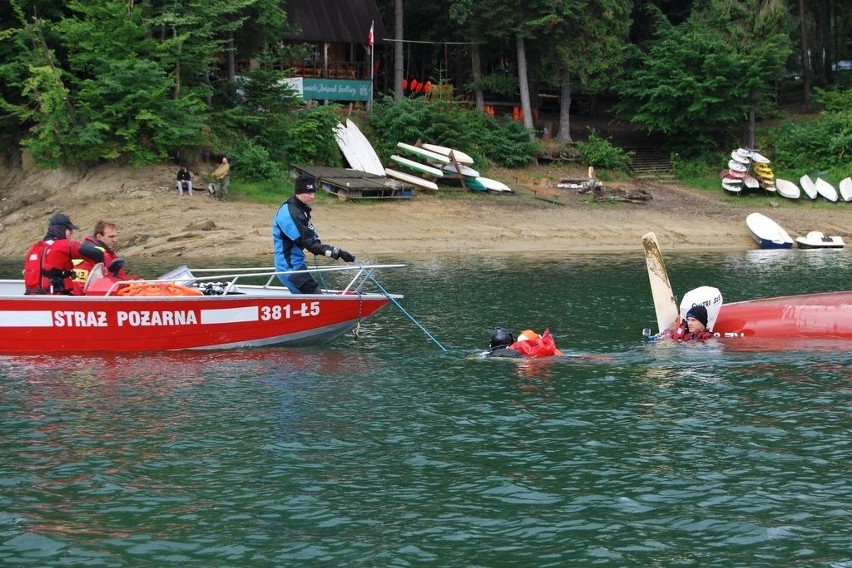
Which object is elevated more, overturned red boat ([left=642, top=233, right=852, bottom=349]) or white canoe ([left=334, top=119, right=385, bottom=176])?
white canoe ([left=334, top=119, right=385, bottom=176])

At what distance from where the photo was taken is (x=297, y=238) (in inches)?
621

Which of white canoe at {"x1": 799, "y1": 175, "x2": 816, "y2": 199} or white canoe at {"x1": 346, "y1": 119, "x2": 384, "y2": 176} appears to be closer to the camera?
white canoe at {"x1": 346, "y1": 119, "x2": 384, "y2": 176}

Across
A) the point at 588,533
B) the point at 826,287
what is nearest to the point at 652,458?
the point at 588,533

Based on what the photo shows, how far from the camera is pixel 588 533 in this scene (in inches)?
345

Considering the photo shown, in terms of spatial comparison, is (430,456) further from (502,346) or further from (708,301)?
(708,301)

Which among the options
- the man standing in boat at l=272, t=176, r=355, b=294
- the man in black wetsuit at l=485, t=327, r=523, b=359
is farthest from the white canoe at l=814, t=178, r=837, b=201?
the man standing in boat at l=272, t=176, r=355, b=294

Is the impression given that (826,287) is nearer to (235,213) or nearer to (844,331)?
(844,331)

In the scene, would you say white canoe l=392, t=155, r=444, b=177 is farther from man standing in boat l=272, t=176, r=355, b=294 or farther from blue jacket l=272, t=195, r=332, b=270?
blue jacket l=272, t=195, r=332, b=270

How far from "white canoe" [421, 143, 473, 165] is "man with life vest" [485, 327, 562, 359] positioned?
2533 cm

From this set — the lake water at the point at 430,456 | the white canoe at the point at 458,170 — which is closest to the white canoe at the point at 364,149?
the white canoe at the point at 458,170

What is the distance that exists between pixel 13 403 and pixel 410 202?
2519cm

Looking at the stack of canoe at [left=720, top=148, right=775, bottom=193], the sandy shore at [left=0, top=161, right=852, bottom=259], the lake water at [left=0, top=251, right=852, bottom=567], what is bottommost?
the lake water at [left=0, top=251, right=852, bottom=567]

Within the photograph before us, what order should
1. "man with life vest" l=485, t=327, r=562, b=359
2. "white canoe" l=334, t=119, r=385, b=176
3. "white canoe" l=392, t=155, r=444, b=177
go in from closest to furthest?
"man with life vest" l=485, t=327, r=562, b=359 < "white canoe" l=392, t=155, r=444, b=177 < "white canoe" l=334, t=119, r=385, b=176

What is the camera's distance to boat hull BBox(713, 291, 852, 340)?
56.2ft
